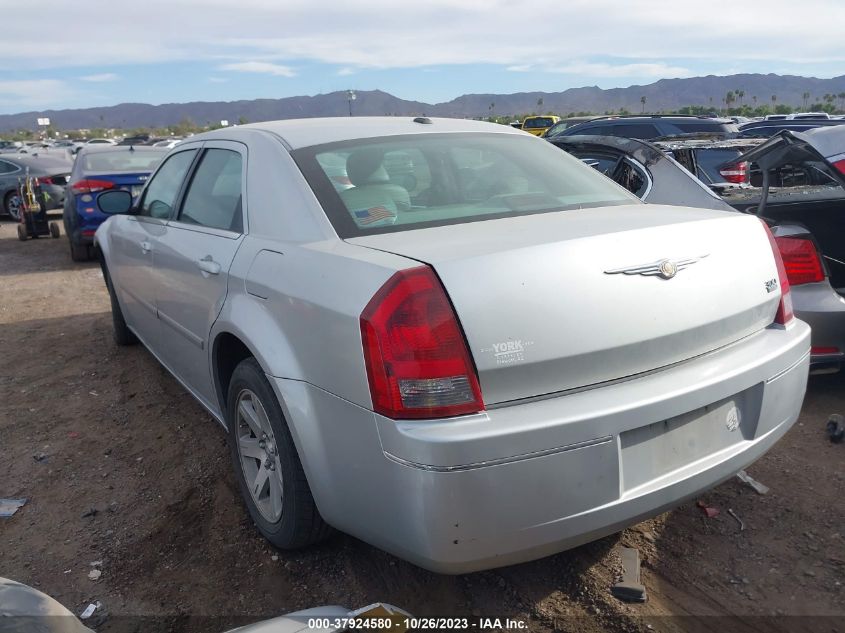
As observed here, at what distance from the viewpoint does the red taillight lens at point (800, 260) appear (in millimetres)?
3748

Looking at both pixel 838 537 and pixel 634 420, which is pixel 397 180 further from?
pixel 838 537

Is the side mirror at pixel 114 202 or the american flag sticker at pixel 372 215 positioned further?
the side mirror at pixel 114 202

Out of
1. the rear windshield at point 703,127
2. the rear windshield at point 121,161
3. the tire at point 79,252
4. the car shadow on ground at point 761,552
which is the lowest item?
the tire at point 79,252

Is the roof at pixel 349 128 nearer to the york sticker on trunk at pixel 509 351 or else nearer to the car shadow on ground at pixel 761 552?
the york sticker on trunk at pixel 509 351

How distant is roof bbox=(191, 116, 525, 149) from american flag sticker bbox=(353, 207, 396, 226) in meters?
0.53

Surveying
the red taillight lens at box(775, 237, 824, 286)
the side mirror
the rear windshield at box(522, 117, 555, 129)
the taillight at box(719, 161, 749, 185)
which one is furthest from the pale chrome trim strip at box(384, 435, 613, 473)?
the rear windshield at box(522, 117, 555, 129)

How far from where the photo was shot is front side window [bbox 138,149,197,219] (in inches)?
155

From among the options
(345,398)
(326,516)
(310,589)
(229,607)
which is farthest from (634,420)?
(229,607)

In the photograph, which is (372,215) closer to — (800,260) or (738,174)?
(800,260)

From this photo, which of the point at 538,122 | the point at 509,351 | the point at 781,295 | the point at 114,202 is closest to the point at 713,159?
the point at 781,295

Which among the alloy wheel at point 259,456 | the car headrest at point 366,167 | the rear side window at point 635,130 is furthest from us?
the rear side window at point 635,130

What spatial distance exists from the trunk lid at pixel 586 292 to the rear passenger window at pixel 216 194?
3.24 feet

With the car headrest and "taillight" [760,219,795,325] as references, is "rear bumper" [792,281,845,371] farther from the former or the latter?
the car headrest

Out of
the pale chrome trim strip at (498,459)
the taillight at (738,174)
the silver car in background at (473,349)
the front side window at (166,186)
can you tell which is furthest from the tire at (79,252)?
the pale chrome trim strip at (498,459)
